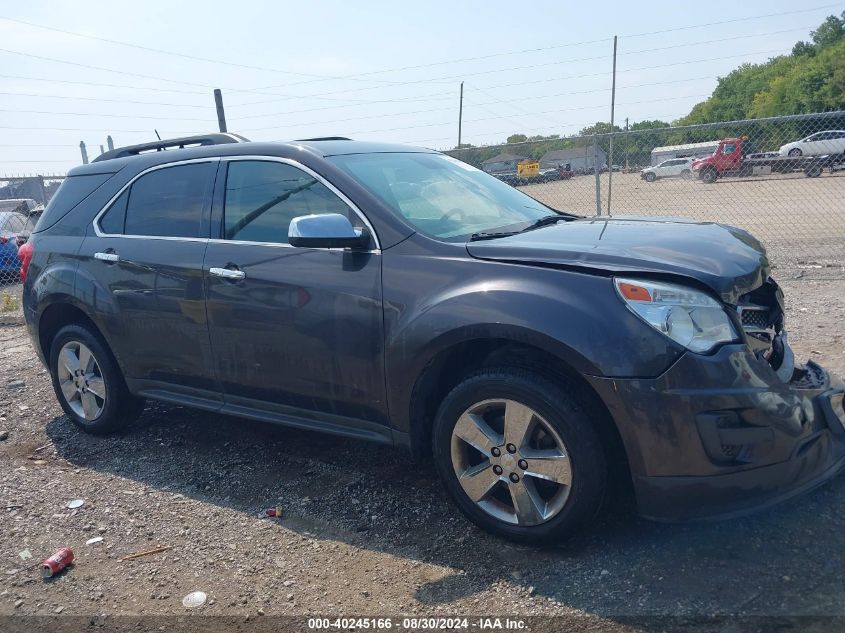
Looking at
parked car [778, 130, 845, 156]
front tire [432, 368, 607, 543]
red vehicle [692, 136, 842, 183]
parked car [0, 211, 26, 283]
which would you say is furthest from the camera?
parked car [778, 130, 845, 156]

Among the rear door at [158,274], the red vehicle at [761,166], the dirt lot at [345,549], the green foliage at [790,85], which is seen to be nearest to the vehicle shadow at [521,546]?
the dirt lot at [345,549]

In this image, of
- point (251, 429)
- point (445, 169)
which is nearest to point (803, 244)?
point (445, 169)

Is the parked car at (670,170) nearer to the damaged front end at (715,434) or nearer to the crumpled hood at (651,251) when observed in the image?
the crumpled hood at (651,251)

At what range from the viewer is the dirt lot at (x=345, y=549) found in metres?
2.86

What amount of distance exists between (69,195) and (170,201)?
3.41ft

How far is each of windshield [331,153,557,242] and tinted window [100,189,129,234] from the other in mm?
1603

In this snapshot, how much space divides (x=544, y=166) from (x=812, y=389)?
953 cm

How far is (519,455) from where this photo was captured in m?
3.09

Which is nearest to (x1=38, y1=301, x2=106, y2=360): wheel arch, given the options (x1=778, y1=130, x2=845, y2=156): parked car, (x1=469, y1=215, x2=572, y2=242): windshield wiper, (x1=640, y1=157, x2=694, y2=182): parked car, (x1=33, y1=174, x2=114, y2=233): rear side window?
(x1=33, y1=174, x2=114, y2=233): rear side window

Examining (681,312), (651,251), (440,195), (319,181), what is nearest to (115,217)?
(319,181)

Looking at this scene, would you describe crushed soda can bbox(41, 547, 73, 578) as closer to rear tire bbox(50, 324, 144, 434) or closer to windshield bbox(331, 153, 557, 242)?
rear tire bbox(50, 324, 144, 434)

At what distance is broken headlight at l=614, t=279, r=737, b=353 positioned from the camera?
9.20ft

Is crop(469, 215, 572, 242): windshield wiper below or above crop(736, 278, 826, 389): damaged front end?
above

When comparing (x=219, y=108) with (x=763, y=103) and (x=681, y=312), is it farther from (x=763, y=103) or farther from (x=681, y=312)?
(x=763, y=103)
